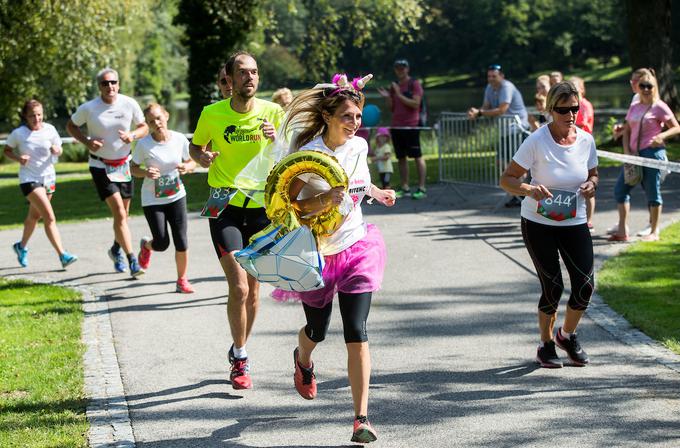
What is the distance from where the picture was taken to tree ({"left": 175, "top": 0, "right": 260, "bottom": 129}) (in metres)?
24.0

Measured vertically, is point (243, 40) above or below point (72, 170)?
above

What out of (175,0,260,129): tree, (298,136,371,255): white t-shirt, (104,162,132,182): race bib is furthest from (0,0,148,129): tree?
(298,136,371,255): white t-shirt

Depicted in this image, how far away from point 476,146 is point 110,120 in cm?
706

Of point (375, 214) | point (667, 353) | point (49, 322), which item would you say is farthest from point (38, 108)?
point (667, 353)

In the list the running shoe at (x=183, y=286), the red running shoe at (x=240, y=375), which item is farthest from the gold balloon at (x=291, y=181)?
the running shoe at (x=183, y=286)

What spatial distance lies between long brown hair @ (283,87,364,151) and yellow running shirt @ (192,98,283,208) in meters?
1.04

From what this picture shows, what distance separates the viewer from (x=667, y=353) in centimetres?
711

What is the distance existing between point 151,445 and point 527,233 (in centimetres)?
286

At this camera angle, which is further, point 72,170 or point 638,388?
point 72,170

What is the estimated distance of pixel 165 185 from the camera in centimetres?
967

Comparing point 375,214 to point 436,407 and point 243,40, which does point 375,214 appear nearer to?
point 436,407

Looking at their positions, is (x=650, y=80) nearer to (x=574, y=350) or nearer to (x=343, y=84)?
(x=574, y=350)

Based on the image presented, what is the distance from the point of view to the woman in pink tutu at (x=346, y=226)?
5508 mm

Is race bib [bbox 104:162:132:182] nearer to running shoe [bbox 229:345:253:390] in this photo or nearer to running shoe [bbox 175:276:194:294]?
running shoe [bbox 175:276:194:294]
